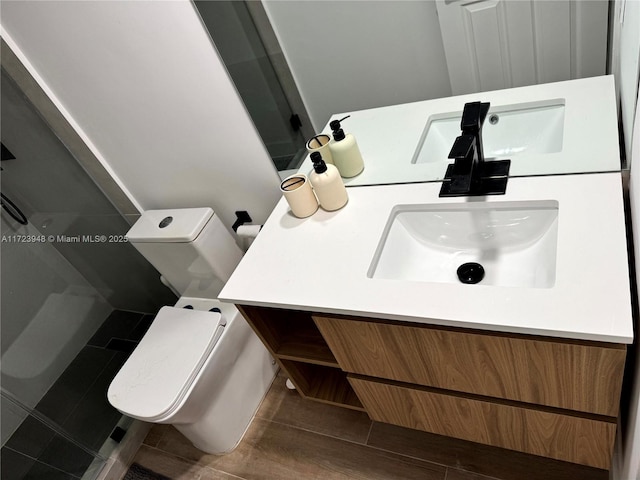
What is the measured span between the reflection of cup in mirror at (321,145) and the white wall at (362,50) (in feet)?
0.41

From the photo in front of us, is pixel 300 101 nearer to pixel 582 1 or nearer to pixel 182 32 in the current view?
pixel 182 32

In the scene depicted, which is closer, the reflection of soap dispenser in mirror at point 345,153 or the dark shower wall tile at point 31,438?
the reflection of soap dispenser in mirror at point 345,153

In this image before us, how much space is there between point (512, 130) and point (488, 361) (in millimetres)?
679

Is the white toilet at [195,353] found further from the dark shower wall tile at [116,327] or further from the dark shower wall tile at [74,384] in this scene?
the dark shower wall tile at [74,384]

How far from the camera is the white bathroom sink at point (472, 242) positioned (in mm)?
995

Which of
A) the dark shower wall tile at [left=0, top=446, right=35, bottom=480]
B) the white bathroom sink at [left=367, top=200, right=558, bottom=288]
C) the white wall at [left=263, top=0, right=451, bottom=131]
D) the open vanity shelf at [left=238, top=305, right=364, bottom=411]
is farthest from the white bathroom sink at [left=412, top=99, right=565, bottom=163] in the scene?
the dark shower wall tile at [left=0, top=446, right=35, bottom=480]

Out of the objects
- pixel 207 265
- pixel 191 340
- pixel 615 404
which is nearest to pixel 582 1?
pixel 615 404

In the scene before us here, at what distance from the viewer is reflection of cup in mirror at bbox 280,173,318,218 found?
122 centimetres

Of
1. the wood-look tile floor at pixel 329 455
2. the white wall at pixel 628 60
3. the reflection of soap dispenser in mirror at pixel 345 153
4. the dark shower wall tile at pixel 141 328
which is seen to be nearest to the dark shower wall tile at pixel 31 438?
the wood-look tile floor at pixel 329 455

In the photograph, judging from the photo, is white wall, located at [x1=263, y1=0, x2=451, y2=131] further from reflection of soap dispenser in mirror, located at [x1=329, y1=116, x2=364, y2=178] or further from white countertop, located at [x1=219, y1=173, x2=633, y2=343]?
white countertop, located at [x1=219, y1=173, x2=633, y2=343]

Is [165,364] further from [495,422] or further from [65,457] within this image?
[495,422]

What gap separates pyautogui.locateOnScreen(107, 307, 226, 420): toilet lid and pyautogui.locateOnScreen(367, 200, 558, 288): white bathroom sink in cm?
81

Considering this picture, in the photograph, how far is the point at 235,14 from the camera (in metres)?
1.24

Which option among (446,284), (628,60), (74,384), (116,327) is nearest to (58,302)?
(116,327)
